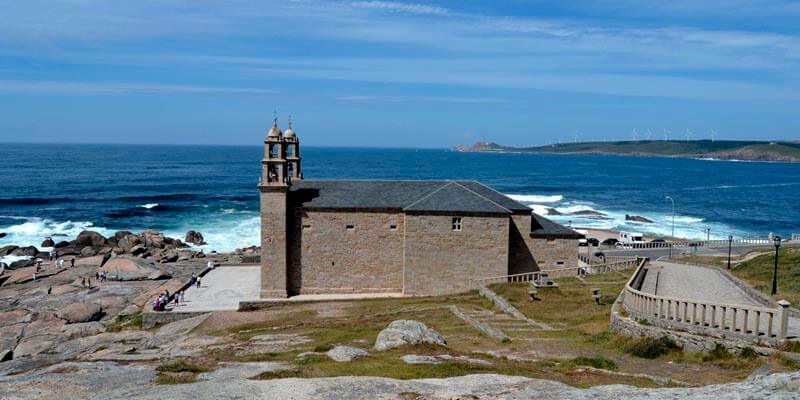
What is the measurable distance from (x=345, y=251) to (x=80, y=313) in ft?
49.8

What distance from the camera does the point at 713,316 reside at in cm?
1867

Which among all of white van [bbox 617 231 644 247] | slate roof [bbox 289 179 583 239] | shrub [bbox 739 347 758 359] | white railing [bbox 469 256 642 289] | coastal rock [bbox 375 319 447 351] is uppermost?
slate roof [bbox 289 179 583 239]

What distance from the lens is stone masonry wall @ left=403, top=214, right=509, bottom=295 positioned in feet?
123

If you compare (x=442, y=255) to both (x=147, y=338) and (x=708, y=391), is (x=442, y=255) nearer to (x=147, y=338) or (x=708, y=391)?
(x=147, y=338)

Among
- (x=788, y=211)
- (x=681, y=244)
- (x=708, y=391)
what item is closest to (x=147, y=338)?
(x=708, y=391)

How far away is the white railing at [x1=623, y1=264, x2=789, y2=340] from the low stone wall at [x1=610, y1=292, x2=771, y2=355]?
36 cm

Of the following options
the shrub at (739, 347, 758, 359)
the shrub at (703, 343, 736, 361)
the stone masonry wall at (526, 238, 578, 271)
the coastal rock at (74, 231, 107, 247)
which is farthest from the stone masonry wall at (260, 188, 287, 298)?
the coastal rock at (74, 231, 107, 247)

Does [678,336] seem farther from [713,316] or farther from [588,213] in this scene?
[588,213]

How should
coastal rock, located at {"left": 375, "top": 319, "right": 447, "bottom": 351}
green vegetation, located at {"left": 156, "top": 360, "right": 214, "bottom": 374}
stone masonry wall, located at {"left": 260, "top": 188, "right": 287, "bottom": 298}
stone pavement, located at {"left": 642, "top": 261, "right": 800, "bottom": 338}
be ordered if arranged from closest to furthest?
1. green vegetation, located at {"left": 156, "top": 360, "right": 214, "bottom": 374}
2. coastal rock, located at {"left": 375, "top": 319, "right": 447, "bottom": 351}
3. stone pavement, located at {"left": 642, "top": 261, "right": 800, "bottom": 338}
4. stone masonry wall, located at {"left": 260, "top": 188, "right": 287, "bottom": 298}

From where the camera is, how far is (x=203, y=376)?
605 inches

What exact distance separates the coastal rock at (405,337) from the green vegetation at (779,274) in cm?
1354

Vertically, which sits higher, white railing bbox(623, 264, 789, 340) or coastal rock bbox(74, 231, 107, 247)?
white railing bbox(623, 264, 789, 340)

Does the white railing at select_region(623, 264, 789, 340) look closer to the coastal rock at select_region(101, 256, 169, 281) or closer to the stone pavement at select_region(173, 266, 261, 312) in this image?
the stone pavement at select_region(173, 266, 261, 312)

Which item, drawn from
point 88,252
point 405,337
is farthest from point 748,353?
point 88,252
